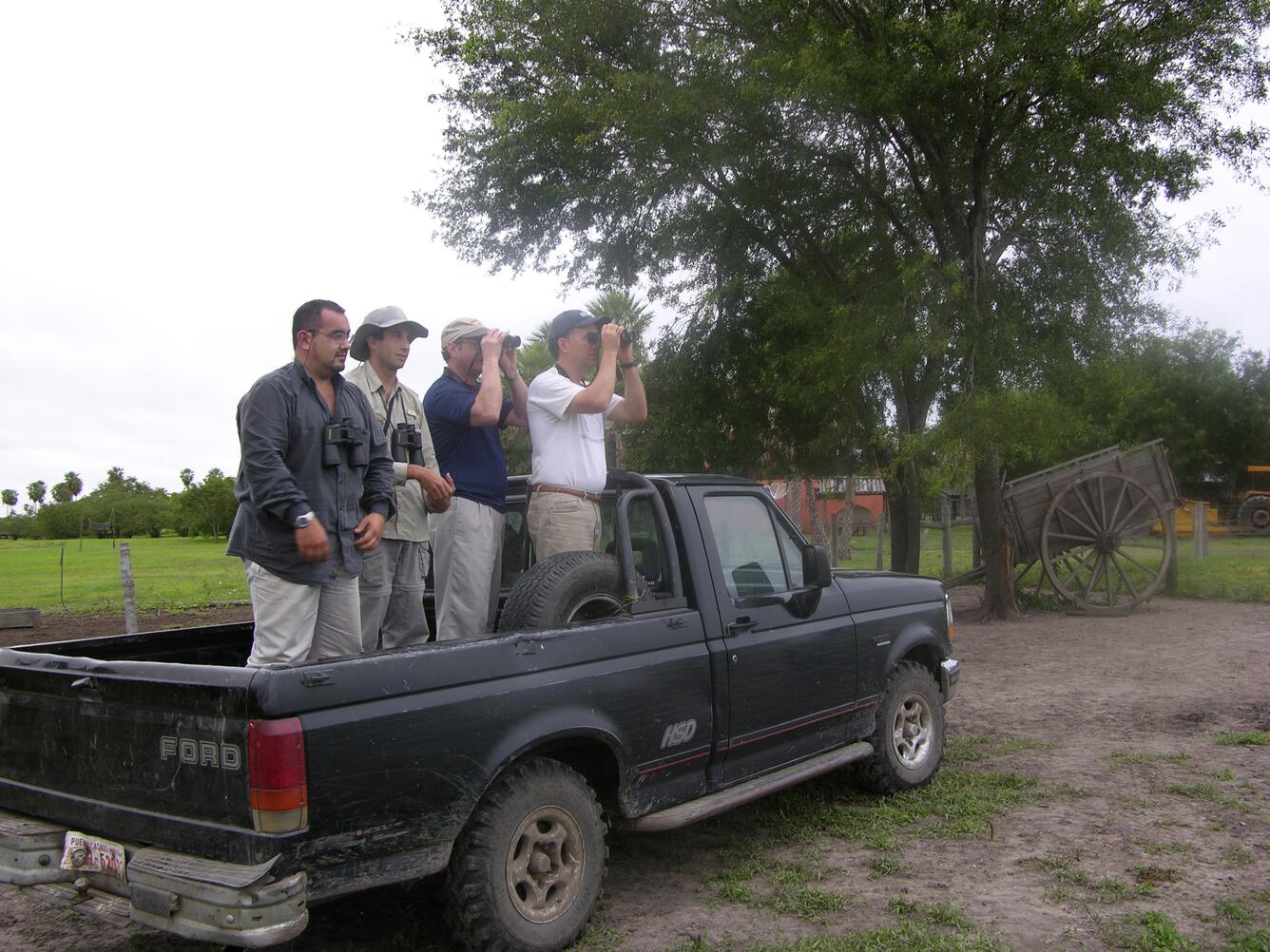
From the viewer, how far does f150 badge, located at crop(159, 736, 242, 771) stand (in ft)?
9.50

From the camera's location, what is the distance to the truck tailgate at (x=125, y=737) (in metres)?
2.92

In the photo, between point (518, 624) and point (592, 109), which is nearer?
point (518, 624)

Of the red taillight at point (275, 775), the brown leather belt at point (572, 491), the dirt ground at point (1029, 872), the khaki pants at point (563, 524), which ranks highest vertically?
the brown leather belt at point (572, 491)

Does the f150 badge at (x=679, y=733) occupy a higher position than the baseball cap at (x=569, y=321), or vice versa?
the baseball cap at (x=569, y=321)

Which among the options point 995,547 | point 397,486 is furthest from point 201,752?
point 995,547

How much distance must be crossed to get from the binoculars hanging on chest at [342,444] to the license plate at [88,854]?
56.8 inches

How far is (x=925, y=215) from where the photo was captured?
44.2ft

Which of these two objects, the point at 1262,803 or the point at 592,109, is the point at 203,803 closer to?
the point at 1262,803

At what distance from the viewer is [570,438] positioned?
183 inches

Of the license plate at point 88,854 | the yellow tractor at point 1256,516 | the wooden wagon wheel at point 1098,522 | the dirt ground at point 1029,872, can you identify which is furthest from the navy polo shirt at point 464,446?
the yellow tractor at point 1256,516

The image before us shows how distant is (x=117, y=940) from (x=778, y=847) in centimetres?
272

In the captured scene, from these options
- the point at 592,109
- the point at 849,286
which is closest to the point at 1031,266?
the point at 849,286

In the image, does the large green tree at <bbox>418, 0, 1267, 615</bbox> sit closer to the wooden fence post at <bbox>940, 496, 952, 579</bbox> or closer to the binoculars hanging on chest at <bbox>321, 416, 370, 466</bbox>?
the wooden fence post at <bbox>940, 496, 952, 579</bbox>

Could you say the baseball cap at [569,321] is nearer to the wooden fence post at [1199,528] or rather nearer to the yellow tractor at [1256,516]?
the wooden fence post at [1199,528]
